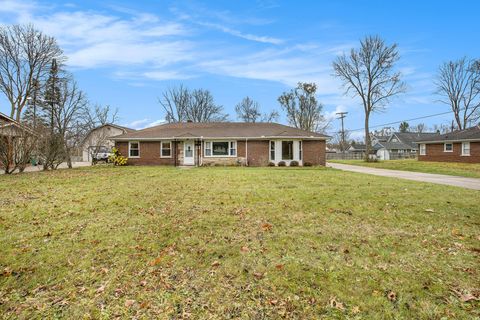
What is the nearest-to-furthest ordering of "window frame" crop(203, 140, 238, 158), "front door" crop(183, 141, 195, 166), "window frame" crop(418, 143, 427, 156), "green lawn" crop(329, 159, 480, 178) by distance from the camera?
"green lawn" crop(329, 159, 480, 178) < "window frame" crop(203, 140, 238, 158) < "front door" crop(183, 141, 195, 166) < "window frame" crop(418, 143, 427, 156)

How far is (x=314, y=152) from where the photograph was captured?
23.4 meters

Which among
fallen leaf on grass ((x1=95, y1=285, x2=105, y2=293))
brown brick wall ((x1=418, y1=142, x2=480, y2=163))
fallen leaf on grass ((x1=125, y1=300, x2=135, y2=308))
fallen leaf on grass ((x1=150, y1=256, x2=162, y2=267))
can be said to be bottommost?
fallen leaf on grass ((x1=125, y1=300, x2=135, y2=308))

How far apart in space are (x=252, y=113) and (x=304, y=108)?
10.2 m

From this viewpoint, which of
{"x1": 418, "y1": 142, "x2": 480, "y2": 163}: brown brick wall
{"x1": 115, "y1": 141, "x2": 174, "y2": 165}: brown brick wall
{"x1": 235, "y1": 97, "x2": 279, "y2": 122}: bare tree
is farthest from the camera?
{"x1": 235, "y1": 97, "x2": 279, "y2": 122}: bare tree

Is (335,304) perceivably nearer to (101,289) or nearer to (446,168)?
(101,289)

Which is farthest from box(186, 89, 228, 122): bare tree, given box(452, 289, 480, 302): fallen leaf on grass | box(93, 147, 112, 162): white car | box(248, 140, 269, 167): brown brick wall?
box(452, 289, 480, 302): fallen leaf on grass

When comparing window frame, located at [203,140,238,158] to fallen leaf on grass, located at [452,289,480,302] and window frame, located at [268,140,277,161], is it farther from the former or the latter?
fallen leaf on grass, located at [452,289,480,302]

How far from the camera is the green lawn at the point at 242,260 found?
114 inches

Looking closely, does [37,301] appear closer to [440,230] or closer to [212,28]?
[440,230]

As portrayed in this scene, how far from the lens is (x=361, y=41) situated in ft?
105

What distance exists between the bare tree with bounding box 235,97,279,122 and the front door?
3098cm

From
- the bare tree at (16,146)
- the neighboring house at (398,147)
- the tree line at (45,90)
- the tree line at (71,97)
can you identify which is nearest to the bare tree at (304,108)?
the tree line at (71,97)

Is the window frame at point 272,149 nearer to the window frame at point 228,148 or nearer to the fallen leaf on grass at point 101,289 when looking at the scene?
the window frame at point 228,148

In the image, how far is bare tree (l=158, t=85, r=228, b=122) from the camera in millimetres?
47688
